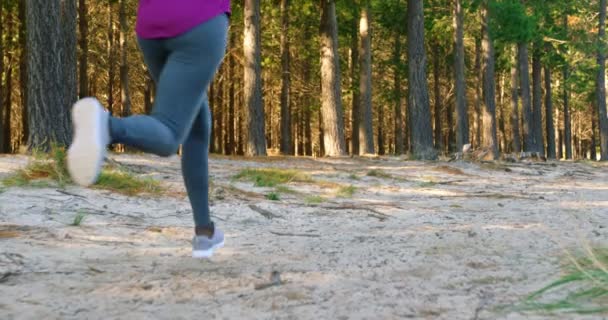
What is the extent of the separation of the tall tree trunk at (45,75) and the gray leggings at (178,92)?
5.49 metres

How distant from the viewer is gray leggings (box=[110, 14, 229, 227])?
7.69 feet

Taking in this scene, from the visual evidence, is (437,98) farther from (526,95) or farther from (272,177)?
(272,177)

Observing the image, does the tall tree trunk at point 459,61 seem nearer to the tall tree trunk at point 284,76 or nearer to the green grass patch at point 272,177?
the tall tree trunk at point 284,76

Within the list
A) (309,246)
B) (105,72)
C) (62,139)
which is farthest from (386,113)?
(309,246)

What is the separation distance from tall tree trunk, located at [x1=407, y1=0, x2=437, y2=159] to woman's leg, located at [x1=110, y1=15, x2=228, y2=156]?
13.1 m

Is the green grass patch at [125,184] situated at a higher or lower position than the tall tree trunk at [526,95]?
lower

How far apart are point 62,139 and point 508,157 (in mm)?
13675

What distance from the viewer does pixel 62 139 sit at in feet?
26.4

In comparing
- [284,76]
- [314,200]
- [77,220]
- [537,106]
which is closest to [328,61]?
[284,76]

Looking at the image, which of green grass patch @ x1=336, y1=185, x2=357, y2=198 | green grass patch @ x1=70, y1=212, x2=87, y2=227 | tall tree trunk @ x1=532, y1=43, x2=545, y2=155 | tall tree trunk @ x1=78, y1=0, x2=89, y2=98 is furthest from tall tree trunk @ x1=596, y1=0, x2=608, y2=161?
green grass patch @ x1=70, y1=212, x2=87, y2=227

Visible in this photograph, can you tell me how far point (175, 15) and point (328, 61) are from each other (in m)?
13.8

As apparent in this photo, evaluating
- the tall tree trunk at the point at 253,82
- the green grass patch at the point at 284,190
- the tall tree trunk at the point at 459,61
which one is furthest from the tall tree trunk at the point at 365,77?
the green grass patch at the point at 284,190

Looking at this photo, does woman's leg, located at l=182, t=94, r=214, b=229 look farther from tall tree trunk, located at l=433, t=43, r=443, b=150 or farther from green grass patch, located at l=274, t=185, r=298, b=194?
tall tree trunk, located at l=433, t=43, r=443, b=150

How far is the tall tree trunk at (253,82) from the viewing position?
583 inches
